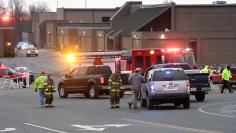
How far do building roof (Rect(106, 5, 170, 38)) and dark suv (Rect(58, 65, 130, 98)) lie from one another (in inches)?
1587

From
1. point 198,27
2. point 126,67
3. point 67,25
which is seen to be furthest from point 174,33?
point 67,25

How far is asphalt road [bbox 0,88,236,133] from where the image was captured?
18516 millimetres

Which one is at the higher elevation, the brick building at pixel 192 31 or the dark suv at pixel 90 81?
the brick building at pixel 192 31

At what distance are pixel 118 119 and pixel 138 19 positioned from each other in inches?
2395

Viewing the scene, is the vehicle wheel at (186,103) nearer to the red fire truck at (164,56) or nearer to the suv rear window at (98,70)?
the suv rear window at (98,70)

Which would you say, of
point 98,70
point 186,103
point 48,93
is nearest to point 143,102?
point 186,103

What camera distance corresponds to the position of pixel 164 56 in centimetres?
3972

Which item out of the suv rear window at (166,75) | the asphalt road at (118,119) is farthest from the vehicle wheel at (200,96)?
the suv rear window at (166,75)

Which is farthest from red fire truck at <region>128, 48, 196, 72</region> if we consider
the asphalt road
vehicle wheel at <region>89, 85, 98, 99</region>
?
the asphalt road

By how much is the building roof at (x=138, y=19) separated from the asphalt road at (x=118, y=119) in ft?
160

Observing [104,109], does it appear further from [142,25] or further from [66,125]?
[142,25]

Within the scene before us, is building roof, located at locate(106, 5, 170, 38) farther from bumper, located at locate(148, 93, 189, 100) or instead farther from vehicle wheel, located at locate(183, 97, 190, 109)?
bumper, located at locate(148, 93, 189, 100)

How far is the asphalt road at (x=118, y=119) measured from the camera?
18516 mm

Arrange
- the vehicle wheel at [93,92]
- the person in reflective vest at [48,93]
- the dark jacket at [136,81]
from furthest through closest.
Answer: the vehicle wheel at [93,92], the person in reflective vest at [48,93], the dark jacket at [136,81]
